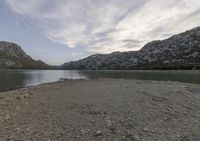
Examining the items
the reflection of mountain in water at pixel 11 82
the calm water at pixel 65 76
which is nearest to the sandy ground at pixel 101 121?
the reflection of mountain in water at pixel 11 82

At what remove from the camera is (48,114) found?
37.1 ft

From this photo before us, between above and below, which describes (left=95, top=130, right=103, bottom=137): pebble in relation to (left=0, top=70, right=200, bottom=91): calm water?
above

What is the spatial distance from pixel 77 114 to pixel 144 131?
3916 millimetres

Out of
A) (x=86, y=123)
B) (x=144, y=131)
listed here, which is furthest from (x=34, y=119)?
(x=144, y=131)

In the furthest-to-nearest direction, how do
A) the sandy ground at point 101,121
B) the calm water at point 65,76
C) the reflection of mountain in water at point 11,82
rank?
the calm water at point 65,76
the reflection of mountain in water at point 11,82
the sandy ground at point 101,121

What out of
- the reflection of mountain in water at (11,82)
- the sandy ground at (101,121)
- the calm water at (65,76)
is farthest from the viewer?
the calm water at (65,76)

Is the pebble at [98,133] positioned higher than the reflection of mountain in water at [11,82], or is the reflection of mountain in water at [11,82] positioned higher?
the pebble at [98,133]

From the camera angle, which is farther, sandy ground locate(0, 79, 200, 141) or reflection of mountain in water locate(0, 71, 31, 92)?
reflection of mountain in water locate(0, 71, 31, 92)

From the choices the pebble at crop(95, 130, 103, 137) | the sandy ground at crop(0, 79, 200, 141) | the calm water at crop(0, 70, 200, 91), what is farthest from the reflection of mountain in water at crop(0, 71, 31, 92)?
the pebble at crop(95, 130, 103, 137)

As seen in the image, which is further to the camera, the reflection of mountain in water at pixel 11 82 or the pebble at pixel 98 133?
the reflection of mountain in water at pixel 11 82

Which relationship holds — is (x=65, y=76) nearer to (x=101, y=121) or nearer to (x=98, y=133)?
(x=101, y=121)

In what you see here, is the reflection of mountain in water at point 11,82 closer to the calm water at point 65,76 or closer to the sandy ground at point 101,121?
the calm water at point 65,76

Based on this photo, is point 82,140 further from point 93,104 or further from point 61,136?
point 93,104

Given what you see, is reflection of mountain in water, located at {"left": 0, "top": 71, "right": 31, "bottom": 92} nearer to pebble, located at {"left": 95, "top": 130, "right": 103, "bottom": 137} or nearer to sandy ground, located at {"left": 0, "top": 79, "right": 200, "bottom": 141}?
sandy ground, located at {"left": 0, "top": 79, "right": 200, "bottom": 141}
